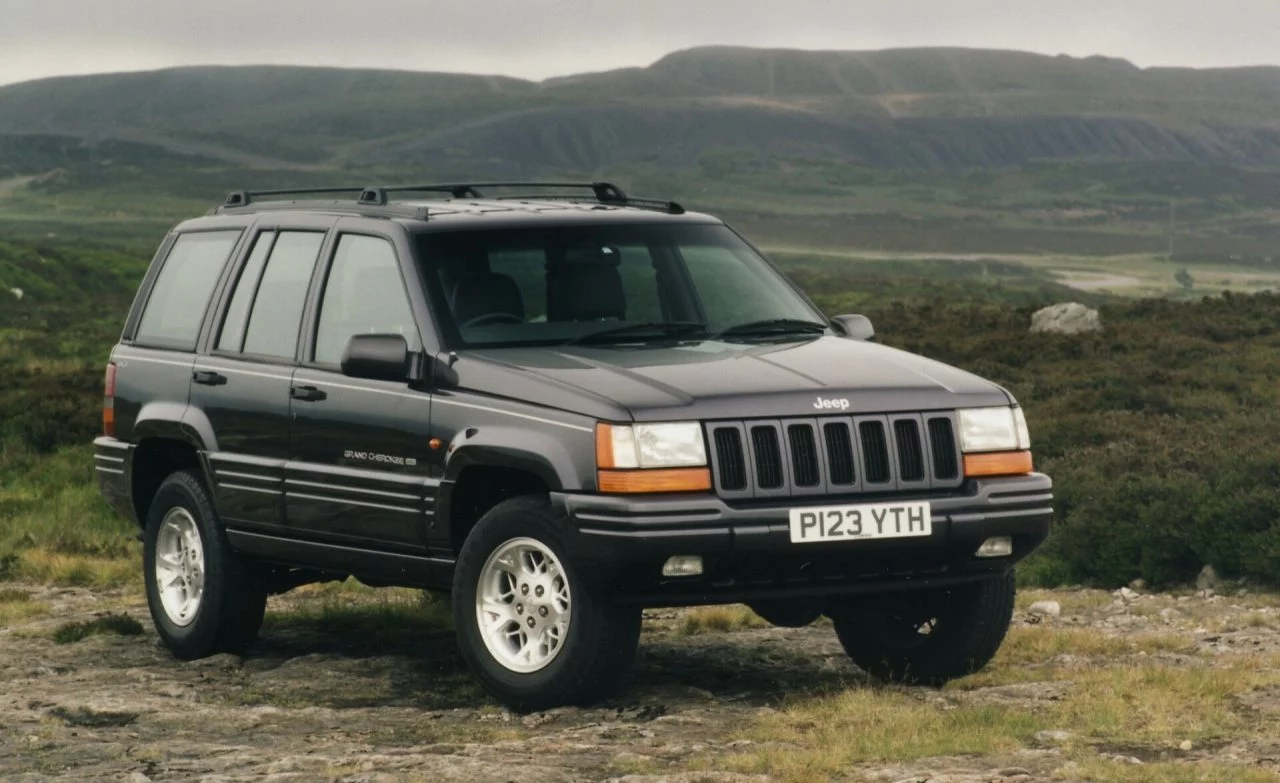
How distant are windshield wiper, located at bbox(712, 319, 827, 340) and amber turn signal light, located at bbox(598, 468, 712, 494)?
4.14 ft

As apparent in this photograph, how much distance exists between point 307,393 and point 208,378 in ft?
2.94

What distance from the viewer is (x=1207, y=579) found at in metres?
13.4

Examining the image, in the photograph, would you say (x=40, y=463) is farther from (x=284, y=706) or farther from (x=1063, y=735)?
(x=1063, y=735)

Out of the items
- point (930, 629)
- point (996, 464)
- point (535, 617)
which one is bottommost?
point (930, 629)

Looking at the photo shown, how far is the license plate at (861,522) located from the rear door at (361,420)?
153 centimetres

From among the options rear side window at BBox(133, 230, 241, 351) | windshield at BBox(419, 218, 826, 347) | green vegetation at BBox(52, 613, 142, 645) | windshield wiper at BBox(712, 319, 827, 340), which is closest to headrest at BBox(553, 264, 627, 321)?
windshield at BBox(419, 218, 826, 347)

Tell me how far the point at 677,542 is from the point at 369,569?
1.87 metres

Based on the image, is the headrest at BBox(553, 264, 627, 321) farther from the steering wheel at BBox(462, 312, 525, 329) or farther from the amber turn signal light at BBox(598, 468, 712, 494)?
the amber turn signal light at BBox(598, 468, 712, 494)

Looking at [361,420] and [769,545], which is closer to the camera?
[769,545]

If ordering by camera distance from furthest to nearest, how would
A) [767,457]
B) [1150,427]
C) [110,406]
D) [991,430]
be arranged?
[1150,427] → [110,406] → [991,430] → [767,457]

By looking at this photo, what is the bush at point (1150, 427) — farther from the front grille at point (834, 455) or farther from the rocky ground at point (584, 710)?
the front grille at point (834, 455)

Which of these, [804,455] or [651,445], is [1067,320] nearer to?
[804,455]

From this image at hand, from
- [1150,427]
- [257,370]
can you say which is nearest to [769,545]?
[257,370]

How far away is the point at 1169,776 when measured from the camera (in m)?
6.17
